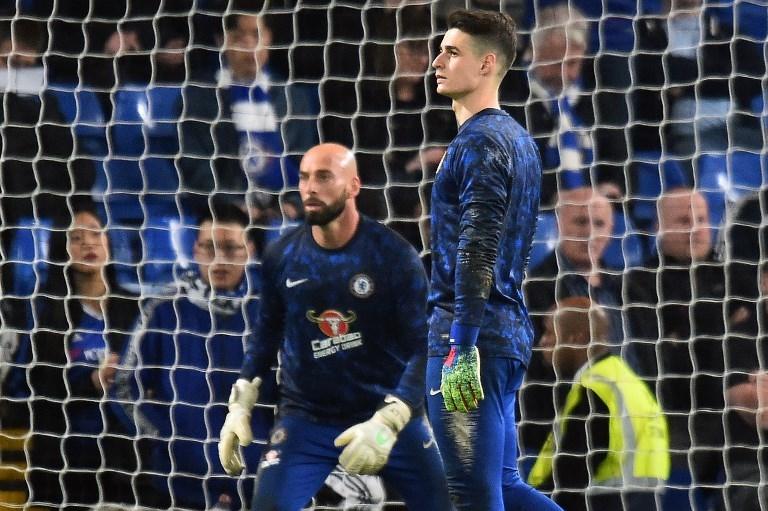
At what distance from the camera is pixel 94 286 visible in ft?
16.6

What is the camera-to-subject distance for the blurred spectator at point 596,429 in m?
4.66

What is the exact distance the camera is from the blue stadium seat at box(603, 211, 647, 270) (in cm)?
480

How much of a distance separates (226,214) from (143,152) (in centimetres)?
44

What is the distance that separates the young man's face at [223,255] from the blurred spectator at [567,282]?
1052 millimetres

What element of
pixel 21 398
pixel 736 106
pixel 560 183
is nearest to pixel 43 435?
pixel 21 398

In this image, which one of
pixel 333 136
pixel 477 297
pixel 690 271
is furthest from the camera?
pixel 333 136

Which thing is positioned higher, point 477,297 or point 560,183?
point 560,183

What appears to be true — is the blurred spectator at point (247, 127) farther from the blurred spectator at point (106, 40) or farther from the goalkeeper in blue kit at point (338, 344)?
the goalkeeper in blue kit at point (338, 344)

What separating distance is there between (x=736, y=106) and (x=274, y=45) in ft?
5.66

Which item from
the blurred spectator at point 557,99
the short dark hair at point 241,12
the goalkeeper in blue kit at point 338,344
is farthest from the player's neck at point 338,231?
the short dark hair at point 241,12

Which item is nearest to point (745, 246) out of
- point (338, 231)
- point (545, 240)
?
point (545, 240)

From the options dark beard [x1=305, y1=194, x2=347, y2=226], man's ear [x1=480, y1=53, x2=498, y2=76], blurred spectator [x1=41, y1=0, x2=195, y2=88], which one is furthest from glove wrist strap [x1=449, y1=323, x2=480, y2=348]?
→ blurred spectator [x1=41, y1=0, x2=195, y2=88]

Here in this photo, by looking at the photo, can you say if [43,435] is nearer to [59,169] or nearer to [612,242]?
[59,169]

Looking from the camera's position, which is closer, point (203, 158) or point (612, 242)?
point (612, 242)
